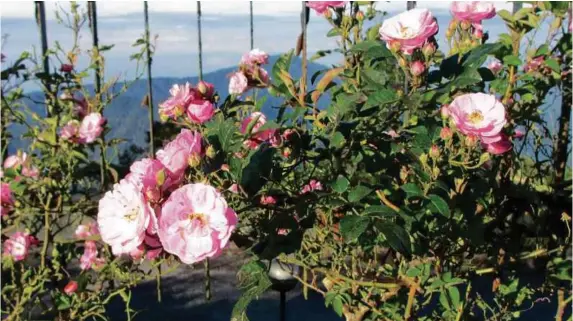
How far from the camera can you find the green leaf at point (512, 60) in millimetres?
1404

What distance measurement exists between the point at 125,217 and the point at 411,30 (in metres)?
0.54

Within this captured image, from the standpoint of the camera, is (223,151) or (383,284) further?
(383,284)

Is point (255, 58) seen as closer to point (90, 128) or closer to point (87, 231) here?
point (90, 128)

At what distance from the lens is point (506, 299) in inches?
66.6

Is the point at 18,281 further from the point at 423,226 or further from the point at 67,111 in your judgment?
the point at 423,226

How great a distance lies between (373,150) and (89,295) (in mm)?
1392

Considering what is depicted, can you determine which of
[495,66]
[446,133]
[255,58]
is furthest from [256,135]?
[495,66]

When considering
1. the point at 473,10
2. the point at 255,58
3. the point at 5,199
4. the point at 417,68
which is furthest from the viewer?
the point at 5,199

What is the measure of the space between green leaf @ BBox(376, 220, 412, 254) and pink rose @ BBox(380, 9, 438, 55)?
0.28 m

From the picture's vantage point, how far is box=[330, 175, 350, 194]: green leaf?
111 centimetres

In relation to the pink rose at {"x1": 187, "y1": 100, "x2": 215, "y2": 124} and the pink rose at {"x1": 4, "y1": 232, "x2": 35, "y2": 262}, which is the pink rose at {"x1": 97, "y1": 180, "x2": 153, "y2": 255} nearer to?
the pink rose at {"x1": 187, "y1": 100, "x2": 215, "y2": 124}

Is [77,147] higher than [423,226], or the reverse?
[423,226]

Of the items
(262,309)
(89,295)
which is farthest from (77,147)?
(262,309)

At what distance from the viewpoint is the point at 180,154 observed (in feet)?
3.02
